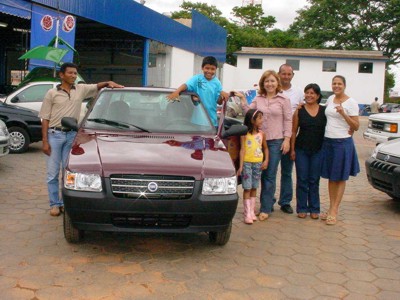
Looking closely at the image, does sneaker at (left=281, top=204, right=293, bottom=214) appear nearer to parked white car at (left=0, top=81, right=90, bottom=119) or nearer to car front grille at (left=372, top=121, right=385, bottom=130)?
parked white car at (left=0, top=81, right=90, bottom=119)

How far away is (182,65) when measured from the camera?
25562mm

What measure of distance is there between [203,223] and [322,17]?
47.8 metres

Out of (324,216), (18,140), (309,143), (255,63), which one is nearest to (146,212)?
(309,143)

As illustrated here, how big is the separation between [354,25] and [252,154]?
46.1 metres

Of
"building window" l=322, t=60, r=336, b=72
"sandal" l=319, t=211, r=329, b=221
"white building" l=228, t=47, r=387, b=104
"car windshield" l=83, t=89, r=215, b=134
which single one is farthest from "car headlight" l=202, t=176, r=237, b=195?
"building window" l=322, t=60, r=336, b=72

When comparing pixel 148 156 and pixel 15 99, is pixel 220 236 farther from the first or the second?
pixel 15 99

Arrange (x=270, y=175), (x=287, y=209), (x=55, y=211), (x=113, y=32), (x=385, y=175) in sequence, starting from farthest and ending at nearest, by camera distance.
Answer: (x=113, y=32) → (x=385, y=175) → (x=287, y=209) → (x=270, y=175) → (x=55, y=211)

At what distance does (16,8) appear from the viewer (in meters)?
13.0

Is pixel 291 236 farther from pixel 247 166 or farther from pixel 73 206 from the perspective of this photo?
pixel 73 206

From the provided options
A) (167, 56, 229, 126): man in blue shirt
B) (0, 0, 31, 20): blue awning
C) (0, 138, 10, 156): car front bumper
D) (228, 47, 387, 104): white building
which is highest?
(228, 47, 387, 104): white building

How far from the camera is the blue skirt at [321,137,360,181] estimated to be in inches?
213

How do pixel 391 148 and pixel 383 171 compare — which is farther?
pixel 391 148

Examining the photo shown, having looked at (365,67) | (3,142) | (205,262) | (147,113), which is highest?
(365,67)

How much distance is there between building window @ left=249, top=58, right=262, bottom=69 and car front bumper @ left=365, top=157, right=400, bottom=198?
37.4 meters
